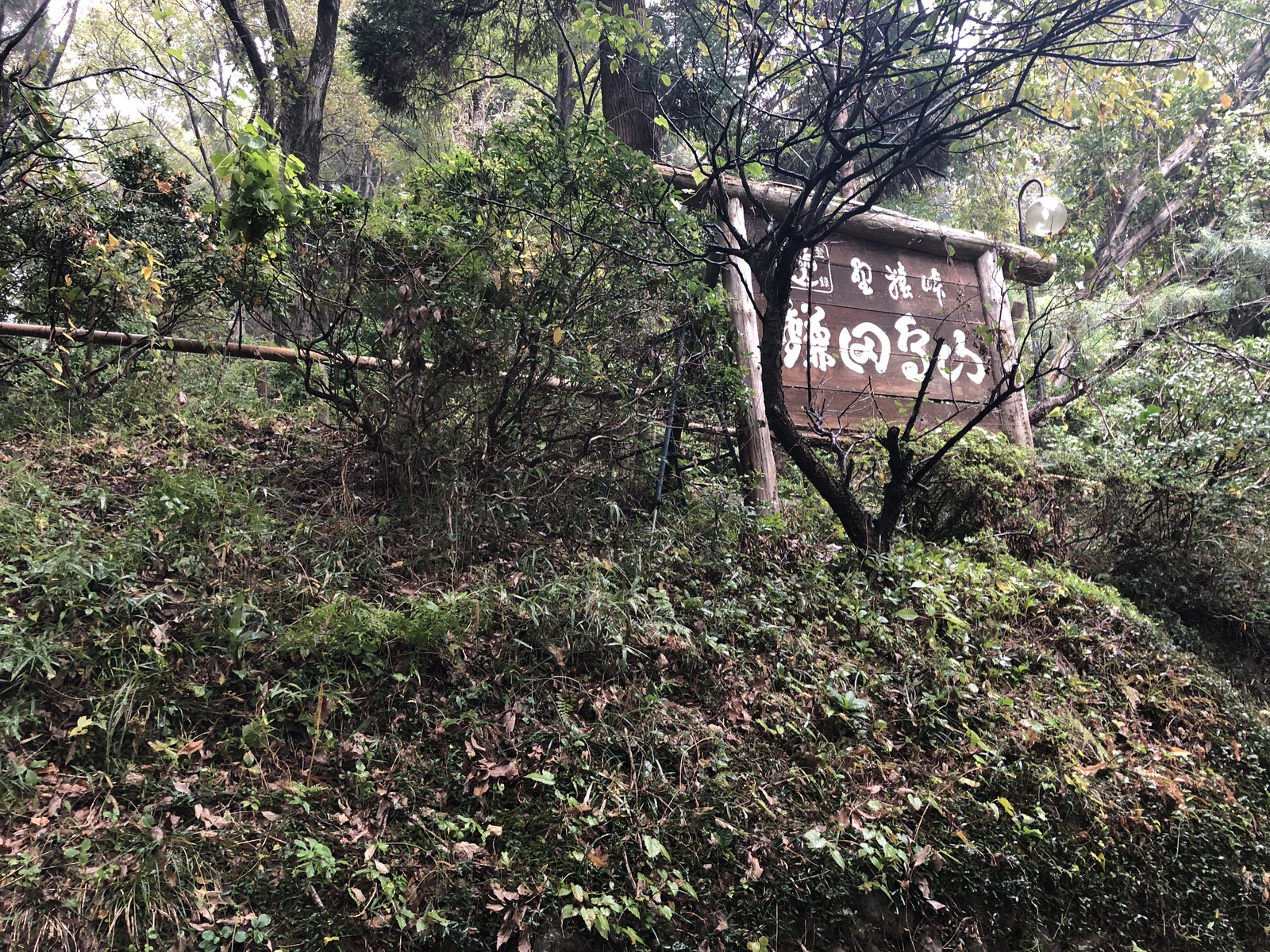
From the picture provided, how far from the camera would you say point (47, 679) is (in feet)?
9.61

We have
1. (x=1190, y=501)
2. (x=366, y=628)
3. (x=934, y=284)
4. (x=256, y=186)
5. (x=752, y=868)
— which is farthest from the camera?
(x=934, y=284)

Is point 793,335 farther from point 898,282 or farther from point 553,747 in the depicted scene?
point 553,747

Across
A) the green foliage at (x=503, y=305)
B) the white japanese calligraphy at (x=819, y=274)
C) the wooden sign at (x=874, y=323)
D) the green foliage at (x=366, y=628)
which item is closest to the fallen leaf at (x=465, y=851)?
the green foliage at (x=366, y=628)

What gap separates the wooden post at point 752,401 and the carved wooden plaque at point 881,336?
51 centimetres

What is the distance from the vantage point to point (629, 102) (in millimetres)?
6402

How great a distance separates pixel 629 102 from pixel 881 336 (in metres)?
3.08

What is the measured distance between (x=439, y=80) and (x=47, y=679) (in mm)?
7636

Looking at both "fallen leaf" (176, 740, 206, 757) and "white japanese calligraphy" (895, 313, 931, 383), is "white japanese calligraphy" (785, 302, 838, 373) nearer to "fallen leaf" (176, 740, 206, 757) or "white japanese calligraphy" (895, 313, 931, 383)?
"white japanese calligraphy" (895, 313, 931, 383)

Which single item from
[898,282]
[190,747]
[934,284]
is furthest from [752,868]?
[934,284]

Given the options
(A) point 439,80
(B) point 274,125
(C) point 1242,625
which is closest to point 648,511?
(C) point 1242,625

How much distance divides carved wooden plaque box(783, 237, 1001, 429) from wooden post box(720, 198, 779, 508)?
51cm

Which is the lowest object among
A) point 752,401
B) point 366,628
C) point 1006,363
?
point 366,628

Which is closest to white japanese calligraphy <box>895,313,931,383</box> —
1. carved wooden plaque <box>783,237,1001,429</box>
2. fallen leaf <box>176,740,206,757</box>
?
carved wooden plaque <box>783,237,1001,429</box>

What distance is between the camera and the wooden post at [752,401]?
17.2 ft
